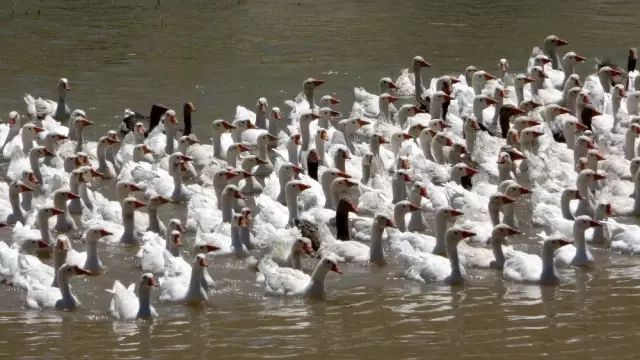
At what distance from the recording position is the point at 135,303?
47.0 ft

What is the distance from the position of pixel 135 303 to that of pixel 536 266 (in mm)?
4235

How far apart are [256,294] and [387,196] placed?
3.77 meters

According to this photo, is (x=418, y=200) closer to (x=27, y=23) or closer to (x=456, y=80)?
(x=456, y=80)

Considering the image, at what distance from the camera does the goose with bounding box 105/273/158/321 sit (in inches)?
557

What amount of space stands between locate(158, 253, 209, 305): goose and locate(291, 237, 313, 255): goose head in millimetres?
1242

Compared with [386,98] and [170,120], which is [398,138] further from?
[170,120]

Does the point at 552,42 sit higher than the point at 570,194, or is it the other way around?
the point at 552,42

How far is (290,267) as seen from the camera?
52.1ft

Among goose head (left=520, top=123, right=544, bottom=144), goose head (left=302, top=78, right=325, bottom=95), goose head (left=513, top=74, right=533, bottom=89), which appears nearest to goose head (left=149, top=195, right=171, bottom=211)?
goose head (left=520, top=123, right=544, bottom=144)

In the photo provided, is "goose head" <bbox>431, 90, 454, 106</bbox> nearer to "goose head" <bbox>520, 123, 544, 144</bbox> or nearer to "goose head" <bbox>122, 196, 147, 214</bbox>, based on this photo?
"goose head" <bbox>520, 123, 544, 144</bbox>

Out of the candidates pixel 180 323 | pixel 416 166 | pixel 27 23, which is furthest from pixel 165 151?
pixel 27 23

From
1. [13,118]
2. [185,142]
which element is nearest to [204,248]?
[185,142]

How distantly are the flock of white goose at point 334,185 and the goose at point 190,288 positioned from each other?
2 centimetres

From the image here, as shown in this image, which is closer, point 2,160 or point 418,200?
point 418,200
